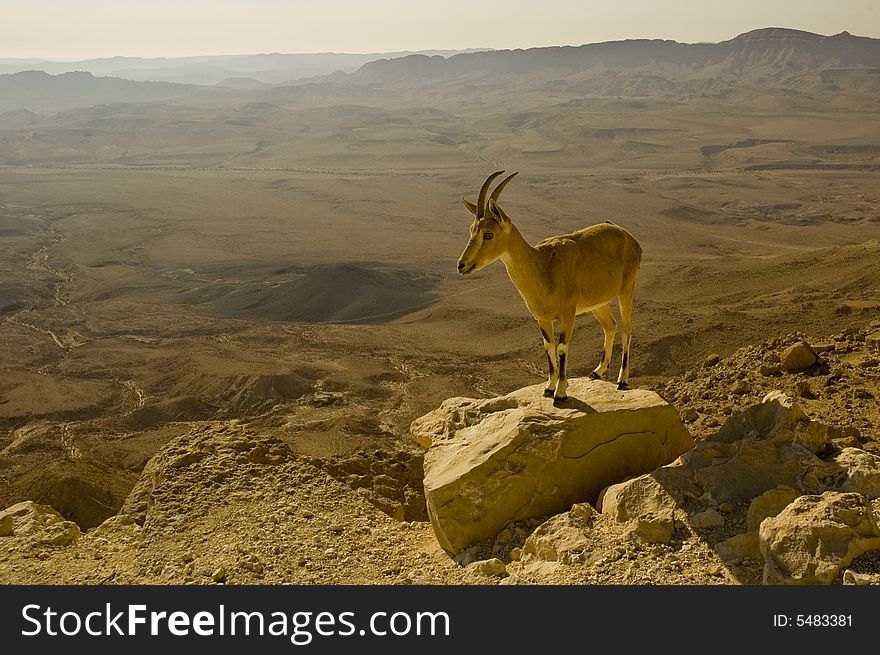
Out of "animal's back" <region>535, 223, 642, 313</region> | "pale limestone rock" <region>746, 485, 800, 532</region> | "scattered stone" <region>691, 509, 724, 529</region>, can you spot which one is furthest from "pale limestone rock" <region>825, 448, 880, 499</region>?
"animal's back" <region>535, 223, 642, 313</region>

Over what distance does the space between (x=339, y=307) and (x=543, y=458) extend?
76.8ft

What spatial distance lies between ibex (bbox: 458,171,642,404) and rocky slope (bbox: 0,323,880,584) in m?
1.83

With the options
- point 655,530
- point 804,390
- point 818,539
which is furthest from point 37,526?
point 804,390

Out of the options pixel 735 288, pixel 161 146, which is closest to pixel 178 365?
pixel 735 288

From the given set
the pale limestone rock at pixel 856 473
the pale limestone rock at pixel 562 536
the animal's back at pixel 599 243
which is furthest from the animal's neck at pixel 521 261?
the pale limestone rock at pixel 856 473

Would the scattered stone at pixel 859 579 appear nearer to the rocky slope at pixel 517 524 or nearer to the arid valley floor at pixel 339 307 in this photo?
the rocky slope at pixel 517 524

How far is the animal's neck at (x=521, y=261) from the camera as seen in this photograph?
712cm

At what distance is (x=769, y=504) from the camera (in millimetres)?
5355

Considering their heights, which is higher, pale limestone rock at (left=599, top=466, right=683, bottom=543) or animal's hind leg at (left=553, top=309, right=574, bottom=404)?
→ animal's hind leg at (left=553, top=309, right=574, bottom=404)

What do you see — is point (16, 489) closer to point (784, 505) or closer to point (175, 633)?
point (175, 633)

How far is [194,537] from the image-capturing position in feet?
22.1

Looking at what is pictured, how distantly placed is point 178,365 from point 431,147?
6422cm

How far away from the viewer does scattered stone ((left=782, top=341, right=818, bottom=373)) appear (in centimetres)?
992

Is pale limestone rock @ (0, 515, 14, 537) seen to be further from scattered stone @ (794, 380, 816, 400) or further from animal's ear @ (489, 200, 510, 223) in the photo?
scattered stone @ (794, 380, 816, 400)
